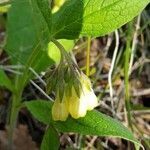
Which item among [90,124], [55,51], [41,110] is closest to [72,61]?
[90,124]

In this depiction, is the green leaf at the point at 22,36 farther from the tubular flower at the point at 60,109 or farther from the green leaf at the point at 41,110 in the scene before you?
the tubular flower at the point at 60,109

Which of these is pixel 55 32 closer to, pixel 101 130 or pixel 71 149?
pixel 101 130

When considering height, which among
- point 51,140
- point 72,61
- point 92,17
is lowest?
point 51,140

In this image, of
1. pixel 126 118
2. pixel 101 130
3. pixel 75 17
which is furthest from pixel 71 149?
pixel 75 17

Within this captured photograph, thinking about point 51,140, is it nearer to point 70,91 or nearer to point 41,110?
point 41,110

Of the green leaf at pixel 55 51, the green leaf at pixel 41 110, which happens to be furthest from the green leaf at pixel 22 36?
the green leaf at pixel 41 110

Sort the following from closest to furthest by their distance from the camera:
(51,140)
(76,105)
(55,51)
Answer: (76,105)
(51,140)
(55,51)
